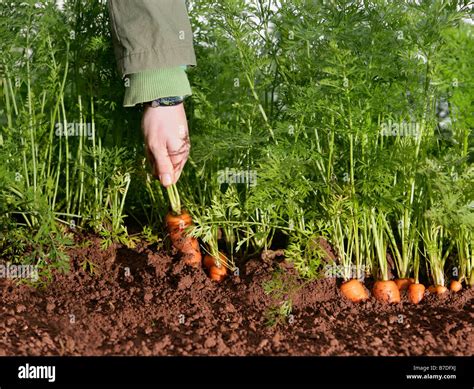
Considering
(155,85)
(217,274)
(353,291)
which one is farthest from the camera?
(217,274)

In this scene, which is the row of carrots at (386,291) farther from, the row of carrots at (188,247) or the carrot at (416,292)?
the row of carrots at (188,247)

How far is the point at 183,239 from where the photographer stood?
316 centimetres

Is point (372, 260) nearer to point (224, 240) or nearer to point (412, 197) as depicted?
point (412, 197)

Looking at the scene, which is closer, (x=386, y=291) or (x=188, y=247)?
(x=386, y=291)

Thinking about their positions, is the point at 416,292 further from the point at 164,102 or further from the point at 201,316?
the point at 164,102

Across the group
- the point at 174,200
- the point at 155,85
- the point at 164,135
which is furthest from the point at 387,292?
the point at 155,85

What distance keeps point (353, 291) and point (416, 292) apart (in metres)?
0.24

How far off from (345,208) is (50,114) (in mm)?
1314

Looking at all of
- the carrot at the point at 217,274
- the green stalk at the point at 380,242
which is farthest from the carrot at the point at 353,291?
the carrot at the point at 217,274

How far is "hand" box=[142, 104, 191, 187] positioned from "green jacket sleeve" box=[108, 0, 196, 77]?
0.15 metres

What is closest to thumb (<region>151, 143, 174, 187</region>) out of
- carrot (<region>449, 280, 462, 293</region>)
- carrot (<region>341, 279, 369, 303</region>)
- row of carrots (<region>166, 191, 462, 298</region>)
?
row of carrots (<region>166, 191, 462, 298</region>)

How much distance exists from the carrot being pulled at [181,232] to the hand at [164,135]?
54 cm

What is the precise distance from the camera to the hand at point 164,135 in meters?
2.56
